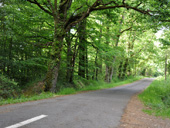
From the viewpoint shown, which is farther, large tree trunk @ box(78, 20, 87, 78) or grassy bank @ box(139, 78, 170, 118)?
large tree trunk @ box(78, 20, 87, 78)

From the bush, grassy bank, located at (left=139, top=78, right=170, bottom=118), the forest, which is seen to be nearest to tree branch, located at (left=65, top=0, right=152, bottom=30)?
the forest

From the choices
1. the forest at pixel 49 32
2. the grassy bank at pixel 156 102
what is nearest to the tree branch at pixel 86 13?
the forest at pixel 49 32

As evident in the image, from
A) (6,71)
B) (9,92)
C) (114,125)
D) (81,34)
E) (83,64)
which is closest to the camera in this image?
(114,125)

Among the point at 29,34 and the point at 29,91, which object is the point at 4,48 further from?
the point at 29,91

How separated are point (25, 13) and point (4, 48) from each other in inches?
138

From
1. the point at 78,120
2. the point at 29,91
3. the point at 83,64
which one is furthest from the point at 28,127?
the point at 83,64

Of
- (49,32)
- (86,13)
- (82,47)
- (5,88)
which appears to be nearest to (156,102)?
(86,13)

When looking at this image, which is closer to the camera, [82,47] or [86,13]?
[86,13]

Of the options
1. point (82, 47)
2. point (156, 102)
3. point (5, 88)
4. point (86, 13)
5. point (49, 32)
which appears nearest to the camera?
point (156, 102)

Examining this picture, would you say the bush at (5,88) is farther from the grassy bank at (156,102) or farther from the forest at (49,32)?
the grassy bank at (156,102)

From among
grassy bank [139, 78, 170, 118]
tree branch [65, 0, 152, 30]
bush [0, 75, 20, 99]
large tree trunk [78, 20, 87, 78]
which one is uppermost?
tree branch [65, 0, 152, 30]

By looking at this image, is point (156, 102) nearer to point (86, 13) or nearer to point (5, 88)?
point (86, 13)

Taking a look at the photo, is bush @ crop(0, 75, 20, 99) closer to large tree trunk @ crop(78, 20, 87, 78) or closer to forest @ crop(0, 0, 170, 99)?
forest @ crop(0, 0, 170, 99)

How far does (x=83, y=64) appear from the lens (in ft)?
53.3
